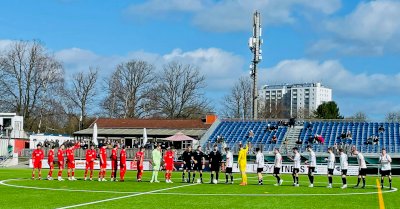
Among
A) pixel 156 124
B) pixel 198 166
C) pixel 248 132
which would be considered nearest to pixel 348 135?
pixel 248 132

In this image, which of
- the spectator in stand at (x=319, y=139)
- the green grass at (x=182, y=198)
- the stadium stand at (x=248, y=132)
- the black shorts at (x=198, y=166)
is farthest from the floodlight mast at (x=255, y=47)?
the green grass at (x=182, y=198)

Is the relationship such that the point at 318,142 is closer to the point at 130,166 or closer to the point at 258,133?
the point at 258,133

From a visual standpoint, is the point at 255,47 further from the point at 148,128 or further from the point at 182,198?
the point at 182,198

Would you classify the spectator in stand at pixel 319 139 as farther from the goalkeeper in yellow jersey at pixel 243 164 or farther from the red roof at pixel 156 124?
the goalkeeper in yellow jersey at pixel 243 164

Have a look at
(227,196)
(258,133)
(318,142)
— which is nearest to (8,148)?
(258,133)

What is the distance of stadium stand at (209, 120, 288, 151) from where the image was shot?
63.2 metres

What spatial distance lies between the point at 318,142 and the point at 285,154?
618cm

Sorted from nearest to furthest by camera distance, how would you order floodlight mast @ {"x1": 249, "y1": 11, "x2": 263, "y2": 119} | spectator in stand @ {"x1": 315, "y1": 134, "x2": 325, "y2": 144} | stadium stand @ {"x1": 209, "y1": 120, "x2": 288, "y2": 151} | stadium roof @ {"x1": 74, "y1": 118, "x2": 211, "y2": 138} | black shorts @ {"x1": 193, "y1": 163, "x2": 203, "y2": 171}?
black shorts @ {"x1": 193, "y1": 163, "x2": 203, "y2": 171}
spectator in stand @ {"x1": 315, "y1": 134, "x2": 325, "y2": 144}
stadium stand @ {"x1": 209, "y1": 120, "x2": 288, "y2": 151}
floodlight mast @ {"x1": 249, "y1": 11, "x2": 263, "y2": 119}
stadium roof @ {"x1": 74, "y1": 118, "x2": 211, "y2": 138}

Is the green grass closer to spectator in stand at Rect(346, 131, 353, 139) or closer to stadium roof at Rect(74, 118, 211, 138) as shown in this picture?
spectator in stand at Rect(346, 131, 353, 139)

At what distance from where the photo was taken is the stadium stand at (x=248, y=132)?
63.2m

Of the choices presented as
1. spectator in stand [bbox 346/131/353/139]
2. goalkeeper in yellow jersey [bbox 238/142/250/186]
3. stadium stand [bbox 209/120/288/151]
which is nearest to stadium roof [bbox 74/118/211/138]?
stadium stand [bbox 209/120/288/151]

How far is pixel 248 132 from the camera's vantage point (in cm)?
6638

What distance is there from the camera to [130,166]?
54.9 meters

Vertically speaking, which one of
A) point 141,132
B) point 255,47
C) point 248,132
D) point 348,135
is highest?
point 255,47
